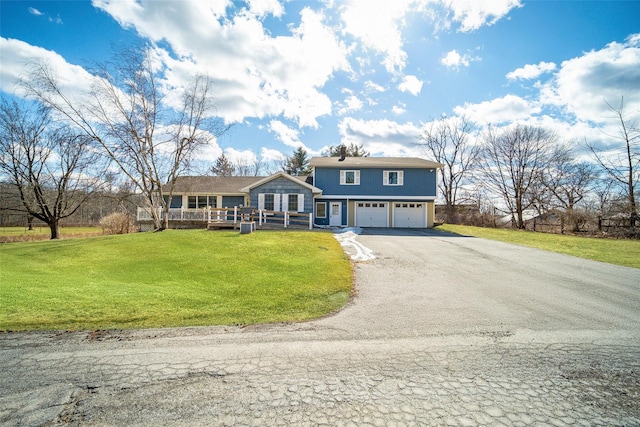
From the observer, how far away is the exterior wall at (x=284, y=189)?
68.7ft

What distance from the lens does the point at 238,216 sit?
18484 mm

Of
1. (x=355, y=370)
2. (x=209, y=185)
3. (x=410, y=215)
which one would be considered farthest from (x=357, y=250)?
(x=209, y=185)

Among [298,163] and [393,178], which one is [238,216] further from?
[298,163]

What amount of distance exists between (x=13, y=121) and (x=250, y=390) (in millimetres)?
29545

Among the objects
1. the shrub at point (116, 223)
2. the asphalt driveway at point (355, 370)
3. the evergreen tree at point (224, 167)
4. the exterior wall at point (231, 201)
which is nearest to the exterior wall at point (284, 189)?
the exterior wall at point (231, 201)

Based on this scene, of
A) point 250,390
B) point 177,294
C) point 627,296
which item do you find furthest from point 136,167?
point 627,296

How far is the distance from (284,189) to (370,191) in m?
7.45

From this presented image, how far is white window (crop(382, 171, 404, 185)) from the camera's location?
2344cm

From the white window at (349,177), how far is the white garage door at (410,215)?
4.07 metres

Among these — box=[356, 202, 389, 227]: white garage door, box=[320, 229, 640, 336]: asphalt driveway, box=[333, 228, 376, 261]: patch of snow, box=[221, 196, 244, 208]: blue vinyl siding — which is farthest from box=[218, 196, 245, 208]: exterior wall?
box=[320, 229, 640, 336]: asphalt driveway

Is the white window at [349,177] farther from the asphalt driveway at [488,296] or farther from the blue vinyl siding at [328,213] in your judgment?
the asphalt driveway at [488,296]

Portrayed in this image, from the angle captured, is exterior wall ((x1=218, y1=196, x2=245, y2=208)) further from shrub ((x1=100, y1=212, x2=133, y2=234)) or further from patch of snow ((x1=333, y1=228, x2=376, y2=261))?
patch of snow ((x1=333, y1=228, x2=376, y2=261))

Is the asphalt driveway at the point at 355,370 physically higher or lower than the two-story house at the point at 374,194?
lower

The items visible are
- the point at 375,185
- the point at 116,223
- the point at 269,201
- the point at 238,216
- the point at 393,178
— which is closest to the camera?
the point at 238,216
